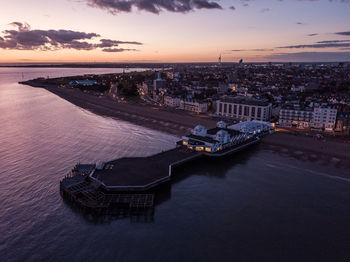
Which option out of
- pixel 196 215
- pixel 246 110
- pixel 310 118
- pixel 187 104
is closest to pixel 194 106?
pixel 187 104

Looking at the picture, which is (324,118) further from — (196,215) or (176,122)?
(196,215)

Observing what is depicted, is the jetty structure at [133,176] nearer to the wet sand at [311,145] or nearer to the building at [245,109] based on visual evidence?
the wet sand at [311,145]

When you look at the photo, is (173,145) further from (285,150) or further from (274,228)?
(274,228)

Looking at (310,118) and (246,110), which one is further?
(246,110)

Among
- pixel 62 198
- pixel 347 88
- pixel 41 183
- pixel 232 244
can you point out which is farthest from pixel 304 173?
pixel 347 88

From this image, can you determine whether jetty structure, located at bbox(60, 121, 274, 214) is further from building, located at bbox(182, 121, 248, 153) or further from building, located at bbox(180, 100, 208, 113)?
building, located at bbox(180, 100, 208, 113)

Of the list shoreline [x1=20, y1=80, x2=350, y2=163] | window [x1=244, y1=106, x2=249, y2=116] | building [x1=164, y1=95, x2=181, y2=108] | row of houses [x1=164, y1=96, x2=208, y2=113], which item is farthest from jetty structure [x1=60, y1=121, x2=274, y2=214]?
building [x1=164, y1=95, x2=181, y2=108]
